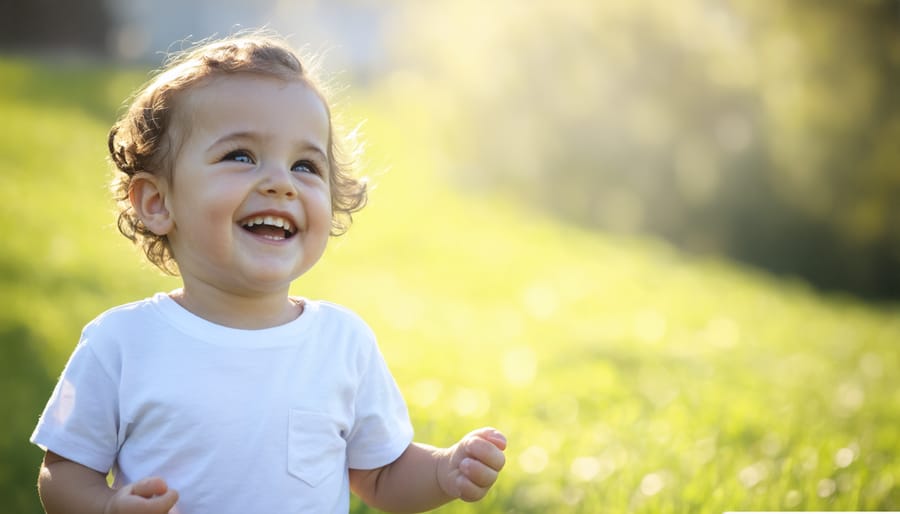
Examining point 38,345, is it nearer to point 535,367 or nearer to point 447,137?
point 535,367

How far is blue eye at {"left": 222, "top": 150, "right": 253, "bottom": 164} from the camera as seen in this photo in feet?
6.23

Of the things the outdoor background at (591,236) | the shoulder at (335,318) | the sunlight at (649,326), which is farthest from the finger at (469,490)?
the sunlight at (649,326)

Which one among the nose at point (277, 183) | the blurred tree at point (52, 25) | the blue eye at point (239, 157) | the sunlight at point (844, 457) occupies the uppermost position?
the blurred tree at point (52, 25)

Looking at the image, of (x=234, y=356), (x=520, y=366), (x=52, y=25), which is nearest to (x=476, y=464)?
(x=234, y=356)

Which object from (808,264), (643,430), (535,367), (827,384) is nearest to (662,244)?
(808,264)

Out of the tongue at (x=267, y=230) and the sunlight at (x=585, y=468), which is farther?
the sunlight at (x=585, y=468)

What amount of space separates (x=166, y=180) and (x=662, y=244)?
1232cm

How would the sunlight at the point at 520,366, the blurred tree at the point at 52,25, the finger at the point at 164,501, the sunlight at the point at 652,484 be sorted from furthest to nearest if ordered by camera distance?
the blurred tree at the point at 52,25 < the sunlight at the point at 520,366 < the sunlight at the point at 652,484 < the finger at the point at 164,501

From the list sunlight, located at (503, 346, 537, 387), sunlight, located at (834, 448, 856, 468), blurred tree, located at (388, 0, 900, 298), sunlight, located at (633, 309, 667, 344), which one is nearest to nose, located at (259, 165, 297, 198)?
sunlight, located at (834, 448, 856, 468)

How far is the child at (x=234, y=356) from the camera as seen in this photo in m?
1.77

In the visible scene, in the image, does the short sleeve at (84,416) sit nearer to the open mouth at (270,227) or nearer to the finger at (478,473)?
the open mouth at (270,227)

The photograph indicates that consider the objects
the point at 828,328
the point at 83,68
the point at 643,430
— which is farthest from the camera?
the point at 83,68

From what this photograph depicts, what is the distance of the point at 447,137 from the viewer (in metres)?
15.0

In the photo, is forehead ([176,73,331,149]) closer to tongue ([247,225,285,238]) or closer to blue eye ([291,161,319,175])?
blue eye ([291,161,319,175])
